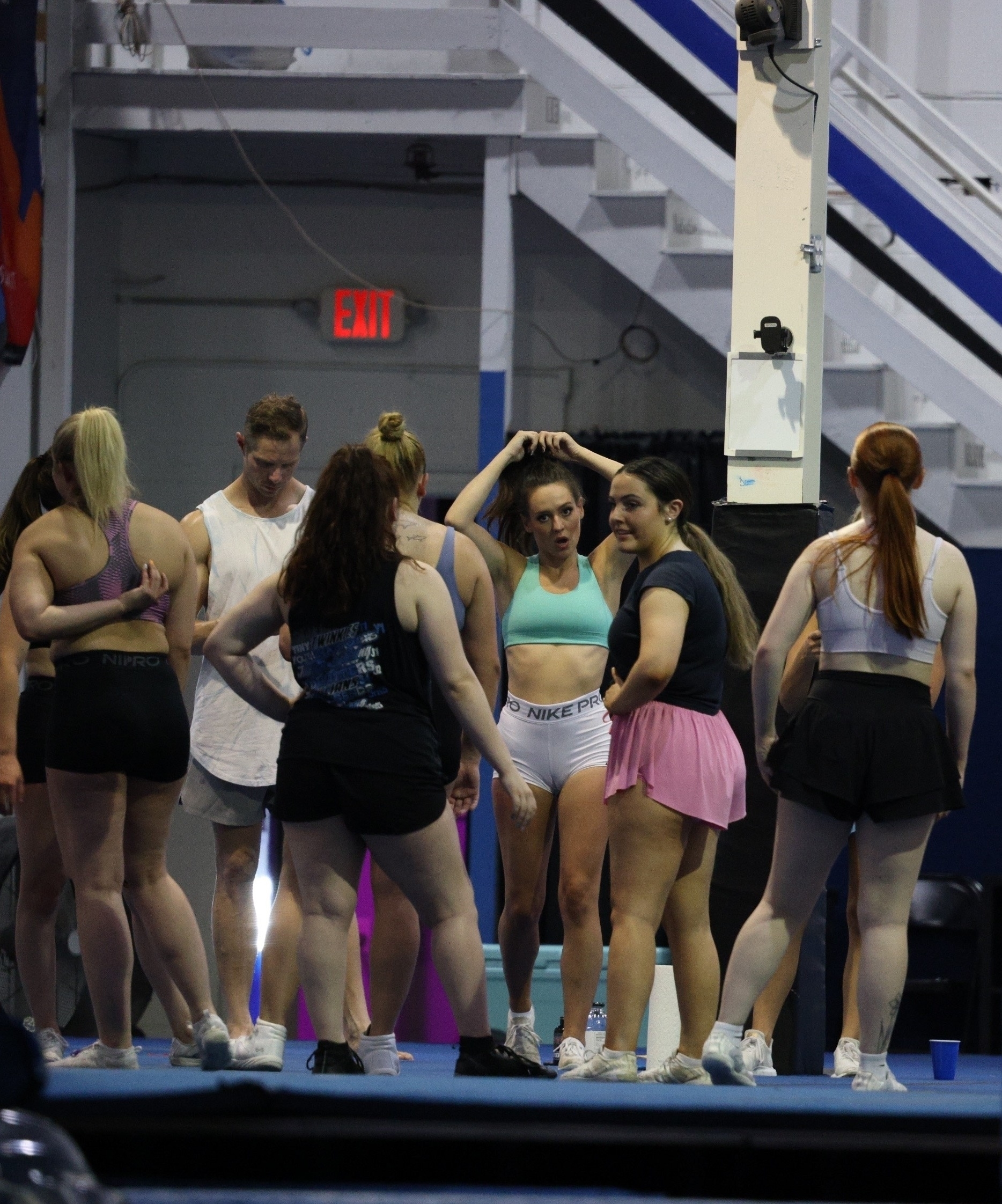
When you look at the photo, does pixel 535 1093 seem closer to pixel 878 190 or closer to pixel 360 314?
pixel 878 190

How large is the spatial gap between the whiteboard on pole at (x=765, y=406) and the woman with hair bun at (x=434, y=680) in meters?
1.35

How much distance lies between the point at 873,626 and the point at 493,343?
4.02m

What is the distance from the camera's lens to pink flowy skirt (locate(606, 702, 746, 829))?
11.6 feet

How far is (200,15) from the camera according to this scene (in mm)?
6980

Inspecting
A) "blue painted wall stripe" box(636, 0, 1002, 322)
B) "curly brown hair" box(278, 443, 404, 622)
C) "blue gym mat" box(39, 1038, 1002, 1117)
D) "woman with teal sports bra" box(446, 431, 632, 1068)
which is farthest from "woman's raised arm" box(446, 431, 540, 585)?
"blue painted wall stripe" box(636, 0, 1002, 322)

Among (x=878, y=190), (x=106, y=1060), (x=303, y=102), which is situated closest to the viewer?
(x=106, y=1060)

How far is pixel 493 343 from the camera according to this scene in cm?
719

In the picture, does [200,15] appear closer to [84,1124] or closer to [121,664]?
[121,664]

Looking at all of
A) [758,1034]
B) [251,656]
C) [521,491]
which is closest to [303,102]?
[521,491]

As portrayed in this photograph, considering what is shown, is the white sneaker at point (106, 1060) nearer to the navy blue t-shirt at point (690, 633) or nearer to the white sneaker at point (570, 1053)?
the white sneaker at point (570, 1053)

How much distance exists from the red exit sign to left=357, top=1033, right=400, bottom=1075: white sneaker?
518 cm

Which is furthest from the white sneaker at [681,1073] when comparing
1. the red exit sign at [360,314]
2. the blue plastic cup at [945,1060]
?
the red exit sign at [360,314]

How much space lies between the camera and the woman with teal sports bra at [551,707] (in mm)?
3992

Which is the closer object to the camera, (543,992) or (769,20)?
(769,20)
